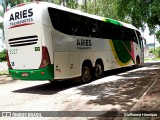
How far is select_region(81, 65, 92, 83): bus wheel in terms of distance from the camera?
12953 mm

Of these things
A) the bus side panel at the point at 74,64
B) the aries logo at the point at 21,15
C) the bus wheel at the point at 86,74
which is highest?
the aries logo at the point at 21,15

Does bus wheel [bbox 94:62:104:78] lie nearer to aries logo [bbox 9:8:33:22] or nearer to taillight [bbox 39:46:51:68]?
taillight [bbox 39:46:51:68]

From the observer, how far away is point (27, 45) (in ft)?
35.4

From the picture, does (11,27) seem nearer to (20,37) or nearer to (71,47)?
(20,37)

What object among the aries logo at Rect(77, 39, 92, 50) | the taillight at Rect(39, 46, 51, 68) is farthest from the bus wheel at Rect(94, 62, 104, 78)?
the taillight at Rect(39, 46, 51, 68)

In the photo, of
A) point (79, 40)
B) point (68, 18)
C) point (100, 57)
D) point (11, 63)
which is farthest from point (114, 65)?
point (11, 63)

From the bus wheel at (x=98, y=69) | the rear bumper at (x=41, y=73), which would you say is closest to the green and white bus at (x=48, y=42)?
the rear bumper at (x=41, y=73)

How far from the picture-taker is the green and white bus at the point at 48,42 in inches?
411

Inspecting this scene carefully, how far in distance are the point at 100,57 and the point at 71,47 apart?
348cm

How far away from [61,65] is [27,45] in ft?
5.44

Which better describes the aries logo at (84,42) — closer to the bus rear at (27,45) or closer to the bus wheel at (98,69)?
the bus wheel at (98,69)

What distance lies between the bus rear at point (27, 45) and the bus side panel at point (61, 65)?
387 mm

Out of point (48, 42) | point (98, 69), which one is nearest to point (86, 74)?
point (98, 69)

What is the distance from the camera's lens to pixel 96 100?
858cm
